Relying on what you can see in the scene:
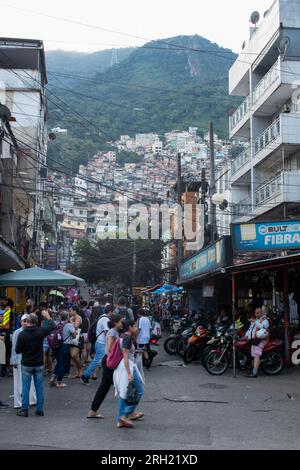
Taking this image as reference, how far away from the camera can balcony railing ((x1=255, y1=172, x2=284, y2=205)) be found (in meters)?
24.4

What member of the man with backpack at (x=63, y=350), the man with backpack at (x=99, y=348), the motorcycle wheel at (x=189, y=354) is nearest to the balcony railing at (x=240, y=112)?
the motorcycle wheel at (x=189, y=354)

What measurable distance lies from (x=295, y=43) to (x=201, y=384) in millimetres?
19123

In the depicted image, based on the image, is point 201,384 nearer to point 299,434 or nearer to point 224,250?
point 224,250

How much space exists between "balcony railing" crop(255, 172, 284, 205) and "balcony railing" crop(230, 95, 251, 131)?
217 inches

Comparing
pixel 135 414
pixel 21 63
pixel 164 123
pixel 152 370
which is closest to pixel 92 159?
pixel 164 123

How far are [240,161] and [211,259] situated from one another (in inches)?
639

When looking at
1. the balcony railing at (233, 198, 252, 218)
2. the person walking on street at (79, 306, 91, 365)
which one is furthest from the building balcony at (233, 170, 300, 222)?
the person walking on street at (79, 306, 91, 365)

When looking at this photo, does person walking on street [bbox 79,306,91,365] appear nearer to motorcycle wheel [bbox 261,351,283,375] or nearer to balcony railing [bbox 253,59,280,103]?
motorcycle wheel [bbox 261,351,283,375]

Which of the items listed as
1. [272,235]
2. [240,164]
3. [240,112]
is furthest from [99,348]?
[240,112]

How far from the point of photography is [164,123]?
239 ft

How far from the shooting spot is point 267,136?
2678 centimetres

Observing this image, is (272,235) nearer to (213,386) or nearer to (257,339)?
(257,339)

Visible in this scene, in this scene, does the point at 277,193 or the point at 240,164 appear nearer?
the point at 277,193

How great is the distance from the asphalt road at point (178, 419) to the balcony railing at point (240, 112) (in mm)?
20865
